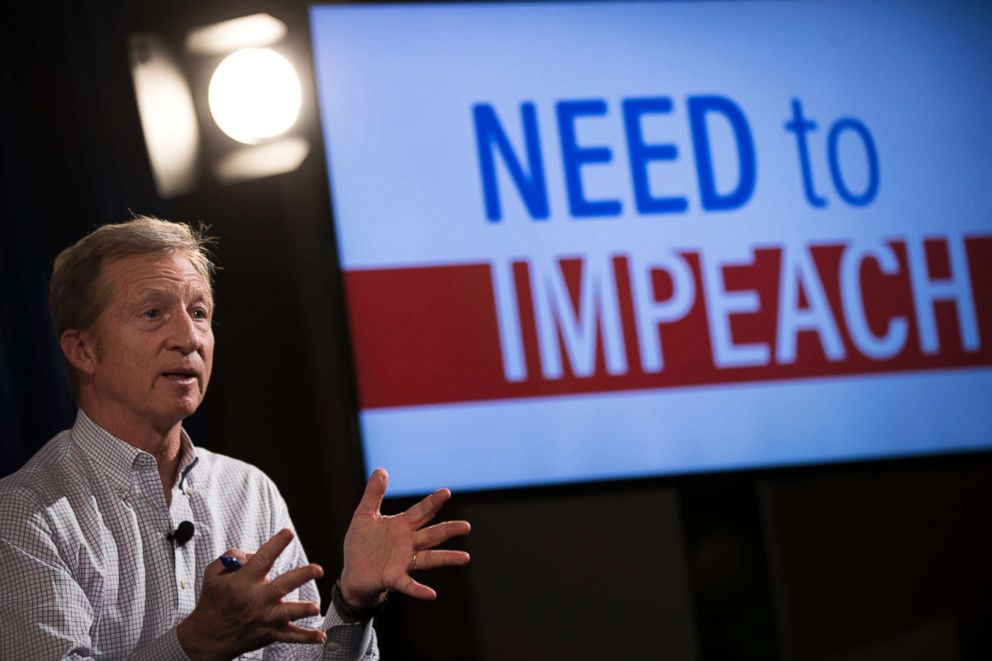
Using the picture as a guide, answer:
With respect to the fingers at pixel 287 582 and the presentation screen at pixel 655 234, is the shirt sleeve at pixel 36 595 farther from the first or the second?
the presentation screen at pixel 655 234

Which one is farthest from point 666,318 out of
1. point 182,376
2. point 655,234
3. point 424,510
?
point 182,376

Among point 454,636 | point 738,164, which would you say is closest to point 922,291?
point 738,164

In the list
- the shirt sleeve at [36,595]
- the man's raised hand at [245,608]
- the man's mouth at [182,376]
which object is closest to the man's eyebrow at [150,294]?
the man's mouth at [182,376]

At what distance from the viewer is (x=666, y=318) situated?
9.50ft

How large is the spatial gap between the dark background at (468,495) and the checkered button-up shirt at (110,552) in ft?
2.24

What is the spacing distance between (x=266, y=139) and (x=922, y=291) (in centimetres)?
169

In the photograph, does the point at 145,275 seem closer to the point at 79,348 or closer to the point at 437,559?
the point at 79,348

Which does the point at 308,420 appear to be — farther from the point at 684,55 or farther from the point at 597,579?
the point at 684,55

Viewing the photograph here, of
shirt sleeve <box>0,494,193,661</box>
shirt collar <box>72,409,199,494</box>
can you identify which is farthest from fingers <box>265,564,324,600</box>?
shirt collar <box>72,409,199,494</box>

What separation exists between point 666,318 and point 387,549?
53.3 inches

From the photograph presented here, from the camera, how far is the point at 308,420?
9.12 ft

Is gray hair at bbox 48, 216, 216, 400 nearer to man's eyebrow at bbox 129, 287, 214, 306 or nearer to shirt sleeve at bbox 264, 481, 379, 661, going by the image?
man's eyebrow at bbox 129, 287, 214, 306

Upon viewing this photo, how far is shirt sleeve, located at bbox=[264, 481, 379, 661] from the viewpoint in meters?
1.77

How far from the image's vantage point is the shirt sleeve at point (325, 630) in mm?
1771
